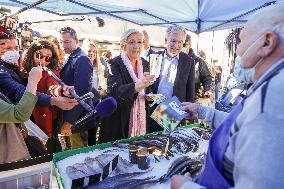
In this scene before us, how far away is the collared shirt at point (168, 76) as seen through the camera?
11.5 ft

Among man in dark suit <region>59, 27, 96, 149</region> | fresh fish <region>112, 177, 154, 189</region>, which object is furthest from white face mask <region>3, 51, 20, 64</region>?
fresh fish <region>112, 177, 154, 189</region>

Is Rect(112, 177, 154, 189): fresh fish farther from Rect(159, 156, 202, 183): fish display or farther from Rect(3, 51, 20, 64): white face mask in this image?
Rect(3, 51, 20, 64): white face mask

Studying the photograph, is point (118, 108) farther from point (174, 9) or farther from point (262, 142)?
point (262, 142)

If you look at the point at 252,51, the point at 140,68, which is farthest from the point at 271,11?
the point at 140,68

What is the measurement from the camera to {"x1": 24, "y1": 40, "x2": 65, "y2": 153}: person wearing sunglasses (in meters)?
3.07

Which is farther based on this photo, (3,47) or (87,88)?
(87,88)

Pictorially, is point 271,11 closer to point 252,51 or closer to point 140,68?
point 252,51

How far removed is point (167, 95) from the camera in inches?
136

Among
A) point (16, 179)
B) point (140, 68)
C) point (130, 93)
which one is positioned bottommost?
point (16, 179)

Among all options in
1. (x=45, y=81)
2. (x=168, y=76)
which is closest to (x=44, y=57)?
(x=45, y=81)

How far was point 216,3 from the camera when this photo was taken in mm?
4668

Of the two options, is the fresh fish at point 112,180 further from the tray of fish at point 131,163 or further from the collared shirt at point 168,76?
the collared shirt at point 168,76

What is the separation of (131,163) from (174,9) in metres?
3.57

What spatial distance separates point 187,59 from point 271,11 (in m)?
2.75
